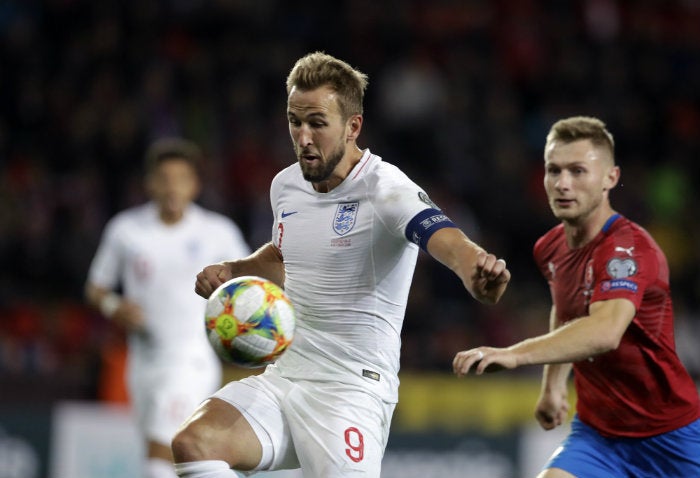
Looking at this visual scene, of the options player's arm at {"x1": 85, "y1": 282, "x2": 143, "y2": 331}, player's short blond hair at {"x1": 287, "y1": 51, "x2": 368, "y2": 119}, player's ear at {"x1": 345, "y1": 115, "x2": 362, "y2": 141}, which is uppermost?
player's short blond hair at {"x1": 287, "y1": 51, "x2": 368, "y2": 119}

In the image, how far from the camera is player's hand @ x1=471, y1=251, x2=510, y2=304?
4.11 metres

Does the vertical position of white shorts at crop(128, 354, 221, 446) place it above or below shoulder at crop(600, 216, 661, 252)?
below

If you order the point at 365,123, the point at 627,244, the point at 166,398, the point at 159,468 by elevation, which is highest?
the point at 365,123

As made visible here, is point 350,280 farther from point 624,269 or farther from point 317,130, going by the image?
point 624,269

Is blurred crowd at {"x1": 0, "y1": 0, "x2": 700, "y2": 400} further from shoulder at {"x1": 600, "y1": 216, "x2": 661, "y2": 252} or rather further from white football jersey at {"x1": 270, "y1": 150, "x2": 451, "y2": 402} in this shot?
shoulder at {"x1": 600, "y1": 216, "x2": 661, "y2": 252}

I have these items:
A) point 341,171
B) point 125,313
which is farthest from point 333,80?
point 125,313

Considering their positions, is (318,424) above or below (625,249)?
below

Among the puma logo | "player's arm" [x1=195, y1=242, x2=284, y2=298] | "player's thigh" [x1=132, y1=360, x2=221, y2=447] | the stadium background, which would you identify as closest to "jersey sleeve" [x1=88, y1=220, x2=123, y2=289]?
"player's thigh" [x1=132, y1=360, x2=221, y2=447]

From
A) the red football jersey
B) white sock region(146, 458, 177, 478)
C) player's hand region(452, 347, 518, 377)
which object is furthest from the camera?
white sock region(146, 458, 177, 478)

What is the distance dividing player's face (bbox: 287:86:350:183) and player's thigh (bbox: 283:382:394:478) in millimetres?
946

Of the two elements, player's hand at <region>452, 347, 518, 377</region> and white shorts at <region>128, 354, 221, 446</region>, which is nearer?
player's hand at <region>452, 347, 518, 377</region>

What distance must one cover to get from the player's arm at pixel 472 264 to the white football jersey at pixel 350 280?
15.9 inches

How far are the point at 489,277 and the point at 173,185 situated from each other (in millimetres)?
4679

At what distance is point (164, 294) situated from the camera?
8.39 m
